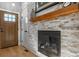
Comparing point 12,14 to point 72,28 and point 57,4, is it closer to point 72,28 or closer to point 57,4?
point 57,4

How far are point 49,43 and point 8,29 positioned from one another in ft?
10.5

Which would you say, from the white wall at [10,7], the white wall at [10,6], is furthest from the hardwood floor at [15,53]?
the white wall at [10,6]

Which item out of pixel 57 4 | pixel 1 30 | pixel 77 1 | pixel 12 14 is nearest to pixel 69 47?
pixel 77 1

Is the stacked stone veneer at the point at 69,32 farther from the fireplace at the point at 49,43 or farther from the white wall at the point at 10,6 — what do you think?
the white wall at the point at 10,6

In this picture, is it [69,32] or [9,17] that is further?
[9,17]

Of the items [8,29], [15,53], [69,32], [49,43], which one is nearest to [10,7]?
[8,29]

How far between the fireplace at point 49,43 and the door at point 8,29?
8.06ft

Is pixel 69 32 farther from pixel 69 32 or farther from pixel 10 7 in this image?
pixel 10 7

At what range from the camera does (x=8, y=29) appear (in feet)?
18.7

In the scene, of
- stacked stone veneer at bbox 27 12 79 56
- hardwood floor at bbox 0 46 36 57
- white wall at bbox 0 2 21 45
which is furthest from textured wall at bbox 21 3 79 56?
white wall at bbox 0 2 21 45

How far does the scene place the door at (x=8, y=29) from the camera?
5438 millimetres

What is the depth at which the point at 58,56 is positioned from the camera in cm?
263

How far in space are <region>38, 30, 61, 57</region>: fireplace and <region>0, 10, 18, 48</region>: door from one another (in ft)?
8.06

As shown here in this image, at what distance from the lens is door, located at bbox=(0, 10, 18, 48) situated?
544cm
